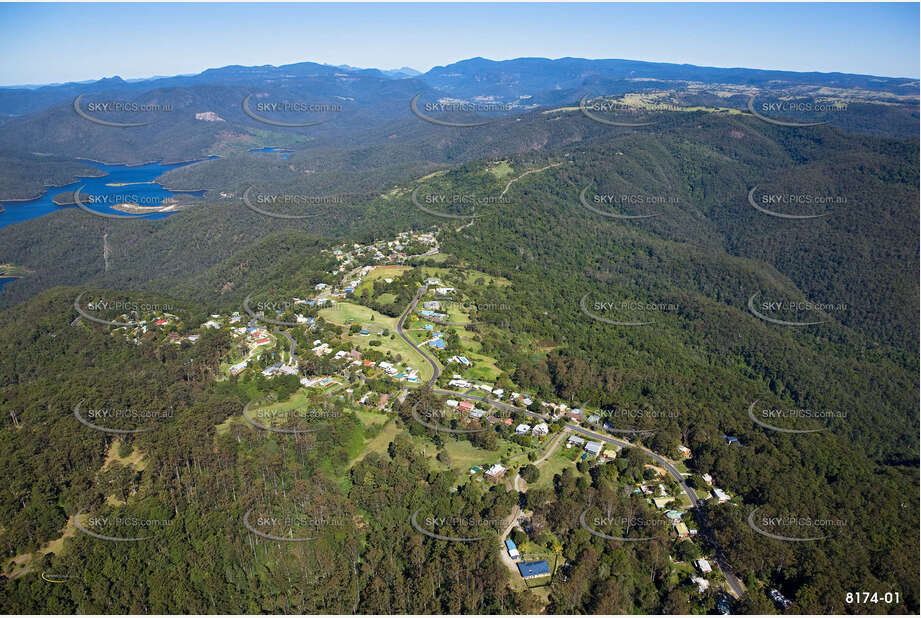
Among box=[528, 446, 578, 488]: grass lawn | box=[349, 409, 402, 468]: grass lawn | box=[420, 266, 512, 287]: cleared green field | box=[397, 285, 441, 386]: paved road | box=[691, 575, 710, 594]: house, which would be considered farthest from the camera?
box=[420, 266, 512, 287]: cleared green field

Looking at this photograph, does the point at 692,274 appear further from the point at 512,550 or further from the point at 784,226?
the point at 512,550

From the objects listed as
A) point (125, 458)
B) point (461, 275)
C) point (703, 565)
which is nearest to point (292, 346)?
point (125, 458)

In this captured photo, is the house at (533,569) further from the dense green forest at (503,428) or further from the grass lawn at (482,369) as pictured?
the grass lawn at (482,369)

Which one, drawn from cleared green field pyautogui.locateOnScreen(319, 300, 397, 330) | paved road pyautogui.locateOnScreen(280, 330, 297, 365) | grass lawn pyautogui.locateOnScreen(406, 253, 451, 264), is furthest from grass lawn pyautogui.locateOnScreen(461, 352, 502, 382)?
grass lawn pyautogui.locateOnScreen(406, 253, 451, 264)

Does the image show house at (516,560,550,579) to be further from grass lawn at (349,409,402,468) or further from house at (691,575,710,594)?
grass lawn at (349,409,402,468)

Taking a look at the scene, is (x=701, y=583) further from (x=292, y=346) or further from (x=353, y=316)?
(x=353, y=316)

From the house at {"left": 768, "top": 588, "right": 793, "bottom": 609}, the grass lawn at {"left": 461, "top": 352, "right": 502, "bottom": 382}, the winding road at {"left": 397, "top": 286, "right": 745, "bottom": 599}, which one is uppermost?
the grass lawn at {"left": 461, "top": 352, "right": 502, "bottom": 382}

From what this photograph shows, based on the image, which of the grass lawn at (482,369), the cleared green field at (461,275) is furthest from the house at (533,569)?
the cleared green field at (461,275)
